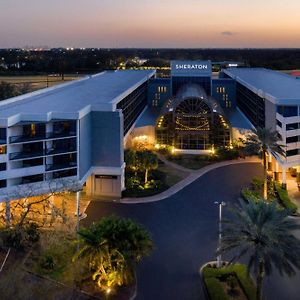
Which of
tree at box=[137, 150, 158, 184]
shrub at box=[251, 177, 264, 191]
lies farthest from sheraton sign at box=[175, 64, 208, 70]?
shrub at box=[251, 177, 264, 191]

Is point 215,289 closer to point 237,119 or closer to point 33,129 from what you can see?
point 33,129

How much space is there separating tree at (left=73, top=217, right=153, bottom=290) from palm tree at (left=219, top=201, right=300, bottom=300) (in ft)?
19.6

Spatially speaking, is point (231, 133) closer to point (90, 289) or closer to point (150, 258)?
point (150, 258)

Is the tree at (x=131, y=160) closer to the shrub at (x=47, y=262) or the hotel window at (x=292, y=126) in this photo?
the hotel window at (x=292, y=126)

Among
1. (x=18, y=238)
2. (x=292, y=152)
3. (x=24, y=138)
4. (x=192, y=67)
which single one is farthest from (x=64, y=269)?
(x=192, y=67)

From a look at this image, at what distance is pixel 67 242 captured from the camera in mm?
34875

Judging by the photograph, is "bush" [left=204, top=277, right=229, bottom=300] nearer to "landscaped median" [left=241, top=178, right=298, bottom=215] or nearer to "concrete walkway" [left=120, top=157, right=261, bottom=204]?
"landscaped median" [left=241, top=178, right=298, bottom=215]

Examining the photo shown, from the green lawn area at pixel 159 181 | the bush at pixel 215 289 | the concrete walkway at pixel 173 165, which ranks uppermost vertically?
the concrete walkway at pixel 173 165

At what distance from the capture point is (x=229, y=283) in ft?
102

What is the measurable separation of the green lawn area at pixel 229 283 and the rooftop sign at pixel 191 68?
208 feet

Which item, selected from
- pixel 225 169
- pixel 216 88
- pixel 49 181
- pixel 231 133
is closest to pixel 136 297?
pixel 49 181

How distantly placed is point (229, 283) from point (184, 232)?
10.6 m

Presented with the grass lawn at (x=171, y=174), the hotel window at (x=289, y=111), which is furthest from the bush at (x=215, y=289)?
the hotel window at (x=289, y=111)

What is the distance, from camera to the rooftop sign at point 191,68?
302 feet
